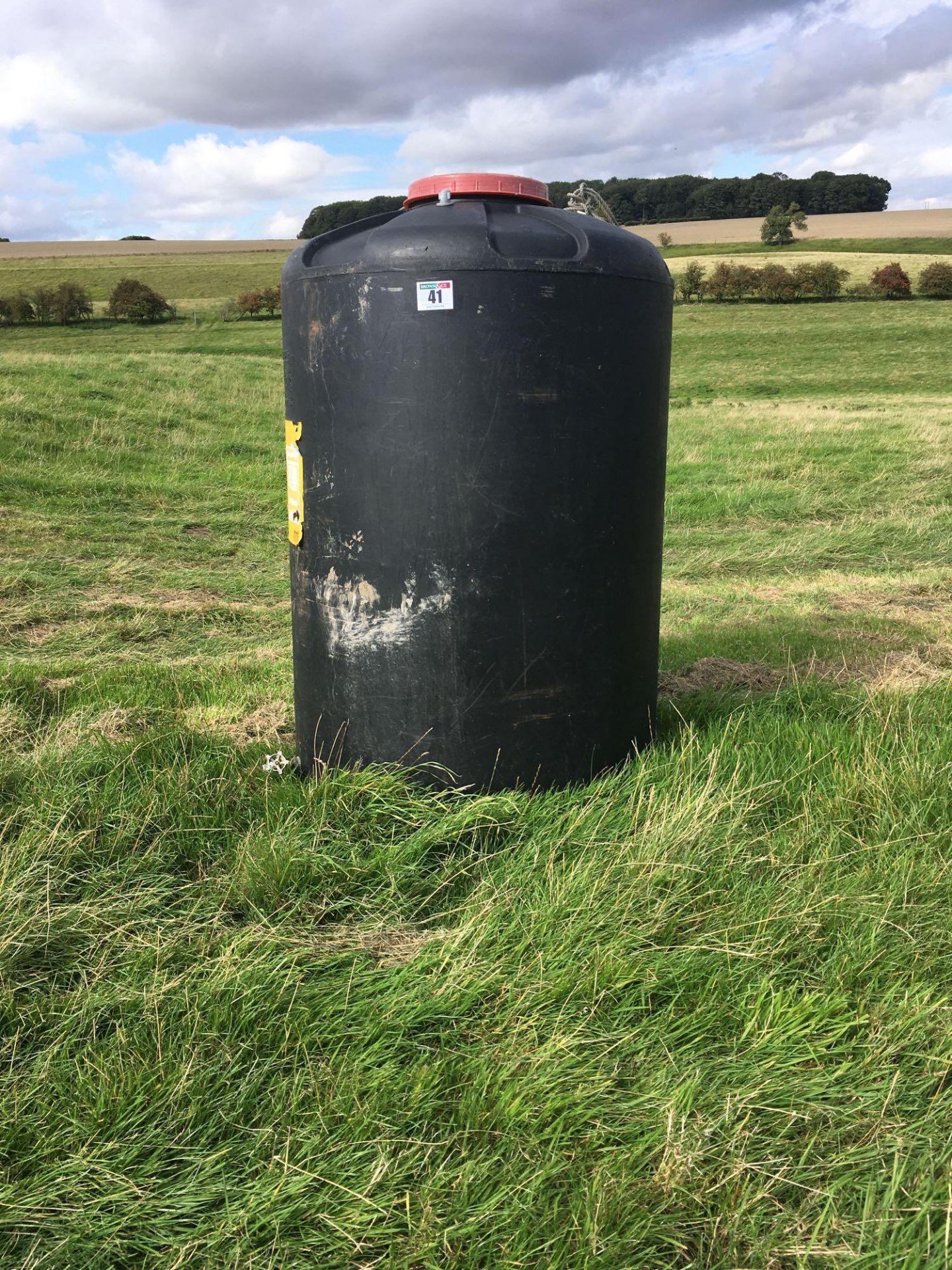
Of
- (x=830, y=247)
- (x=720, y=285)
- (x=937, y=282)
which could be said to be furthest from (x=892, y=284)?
(x=830, y=247)

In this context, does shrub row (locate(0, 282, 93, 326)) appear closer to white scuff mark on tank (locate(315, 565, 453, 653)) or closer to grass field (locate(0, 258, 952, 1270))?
grass field (locate(0, 258, 952, 1270))

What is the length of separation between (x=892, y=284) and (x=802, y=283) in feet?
14.3

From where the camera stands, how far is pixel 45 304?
4628cm

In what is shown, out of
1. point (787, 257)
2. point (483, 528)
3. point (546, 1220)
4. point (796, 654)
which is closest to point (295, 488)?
point (483, 528)

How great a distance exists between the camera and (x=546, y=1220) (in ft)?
5.74

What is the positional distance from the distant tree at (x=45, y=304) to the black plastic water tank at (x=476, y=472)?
161ft

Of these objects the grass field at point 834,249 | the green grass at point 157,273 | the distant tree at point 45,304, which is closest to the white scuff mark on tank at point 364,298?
the distant tree at point 45,304

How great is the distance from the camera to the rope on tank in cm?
383

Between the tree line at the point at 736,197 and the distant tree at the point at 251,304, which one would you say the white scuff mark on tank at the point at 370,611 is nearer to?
the distant tree at the point at 251,304

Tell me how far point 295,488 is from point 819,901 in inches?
80.9

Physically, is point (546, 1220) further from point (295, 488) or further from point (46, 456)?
point (46, 456)

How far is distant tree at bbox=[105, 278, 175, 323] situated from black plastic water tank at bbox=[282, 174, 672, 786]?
49119mm

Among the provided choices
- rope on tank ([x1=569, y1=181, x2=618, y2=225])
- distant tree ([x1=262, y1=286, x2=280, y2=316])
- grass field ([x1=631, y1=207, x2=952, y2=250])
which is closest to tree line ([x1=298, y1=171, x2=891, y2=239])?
grass field ([x1=631, y1=207, x2=952, y2=250])

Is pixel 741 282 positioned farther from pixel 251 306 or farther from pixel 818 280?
pixel 251 306
